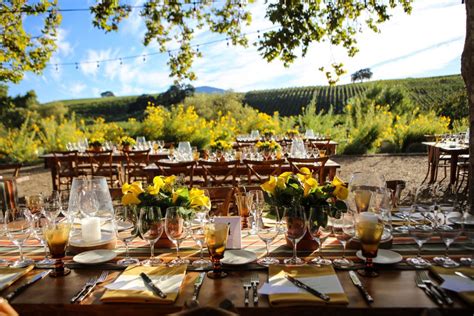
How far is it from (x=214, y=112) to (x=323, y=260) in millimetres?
20948

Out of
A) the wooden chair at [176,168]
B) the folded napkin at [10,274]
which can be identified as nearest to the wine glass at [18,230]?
the folded napkin at [10,274]

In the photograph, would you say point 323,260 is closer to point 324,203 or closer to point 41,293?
point 324,203

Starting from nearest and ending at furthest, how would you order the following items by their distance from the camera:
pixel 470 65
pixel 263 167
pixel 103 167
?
pixel 470 65
pixel 263 167
pixel 103 167

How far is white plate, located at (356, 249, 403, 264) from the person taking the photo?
152 centimetres

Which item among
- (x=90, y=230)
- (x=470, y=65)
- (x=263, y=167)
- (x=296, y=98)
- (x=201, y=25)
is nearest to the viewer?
(x=90, y=230)

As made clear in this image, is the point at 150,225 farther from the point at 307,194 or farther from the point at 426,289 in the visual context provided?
the point at 426,289

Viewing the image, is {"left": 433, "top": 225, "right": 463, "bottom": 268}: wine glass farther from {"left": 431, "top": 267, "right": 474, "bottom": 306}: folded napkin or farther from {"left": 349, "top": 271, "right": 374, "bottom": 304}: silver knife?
{"left": 349, "top": 271, "right": 374, "bottom": 304}: silver knife

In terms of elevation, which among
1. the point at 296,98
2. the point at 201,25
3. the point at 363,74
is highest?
the point at 363,74

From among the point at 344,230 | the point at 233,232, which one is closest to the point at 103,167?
the point at 233,232

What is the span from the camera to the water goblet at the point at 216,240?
56.2 inches

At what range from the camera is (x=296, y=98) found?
38969 millimetres

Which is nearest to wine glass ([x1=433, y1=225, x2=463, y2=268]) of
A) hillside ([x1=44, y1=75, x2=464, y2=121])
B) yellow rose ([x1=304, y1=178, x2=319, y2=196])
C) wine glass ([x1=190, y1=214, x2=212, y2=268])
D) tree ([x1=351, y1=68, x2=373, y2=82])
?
yellow rose ([x1=304, y1=178, x2=319, y2=196])

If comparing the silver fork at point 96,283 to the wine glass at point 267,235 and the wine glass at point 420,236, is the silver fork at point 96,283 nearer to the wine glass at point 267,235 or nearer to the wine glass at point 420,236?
the wine glass at point 267,235

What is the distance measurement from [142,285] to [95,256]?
16.2 inches
